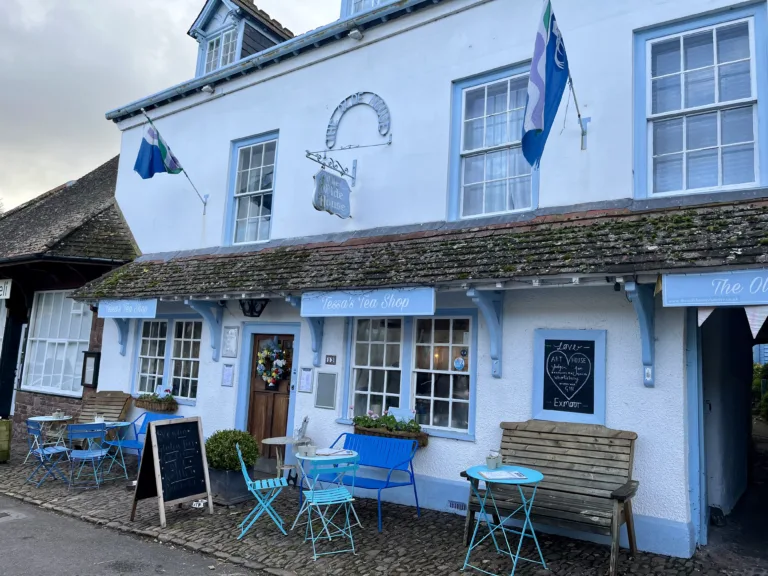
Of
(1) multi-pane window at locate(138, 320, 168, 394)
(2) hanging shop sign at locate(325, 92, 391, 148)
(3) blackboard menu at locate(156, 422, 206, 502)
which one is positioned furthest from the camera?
(1) multi-pane window at locate(138, 320, 168, 394)

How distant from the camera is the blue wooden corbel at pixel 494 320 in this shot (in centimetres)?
662

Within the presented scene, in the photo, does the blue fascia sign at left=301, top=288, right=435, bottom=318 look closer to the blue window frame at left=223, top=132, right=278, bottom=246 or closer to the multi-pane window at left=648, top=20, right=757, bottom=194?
the blue window frame at left=223, top=132, right=278, bottom=246

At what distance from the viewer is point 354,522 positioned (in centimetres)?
658

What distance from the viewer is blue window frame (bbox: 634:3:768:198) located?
5965mm

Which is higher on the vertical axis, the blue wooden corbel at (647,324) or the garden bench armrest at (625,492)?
the blue wooden corbel at (647,324)

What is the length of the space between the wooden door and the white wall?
1829 millimetres

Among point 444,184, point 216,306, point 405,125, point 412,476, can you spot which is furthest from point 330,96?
point 412,476

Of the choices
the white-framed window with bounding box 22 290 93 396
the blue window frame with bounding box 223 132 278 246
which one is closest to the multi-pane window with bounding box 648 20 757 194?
the blue window frame with bounding box 223 132 278 246

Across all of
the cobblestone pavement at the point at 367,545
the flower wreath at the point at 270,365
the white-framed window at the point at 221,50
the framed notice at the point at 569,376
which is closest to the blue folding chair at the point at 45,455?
the cobblestone pavement at the point at 367,545

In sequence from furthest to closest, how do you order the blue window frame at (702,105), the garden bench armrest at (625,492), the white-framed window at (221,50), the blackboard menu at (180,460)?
the white-framed window at (221,50) < the blackboard menu at (180,460) < the blue window frame at (702,105) < the garden bench armrest at (625,492)

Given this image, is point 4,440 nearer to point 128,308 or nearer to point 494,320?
point 128,308

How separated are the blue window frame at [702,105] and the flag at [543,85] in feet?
4.21

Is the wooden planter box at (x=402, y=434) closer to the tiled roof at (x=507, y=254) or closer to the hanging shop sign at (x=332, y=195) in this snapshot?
the tiled roof at (x=507, y=254)

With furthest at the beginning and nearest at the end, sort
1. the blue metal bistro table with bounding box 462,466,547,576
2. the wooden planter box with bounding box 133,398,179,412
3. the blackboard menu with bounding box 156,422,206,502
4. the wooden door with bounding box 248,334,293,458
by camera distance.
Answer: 1. the wooden planter box with bounding box 133,398,179,412
2. the wooden door with bounding box 248,334,293,458
3. the blackboard menu with bounding box 156,422,206,502
4. the blue metal bistro table with bounding box 462,466,547,576
